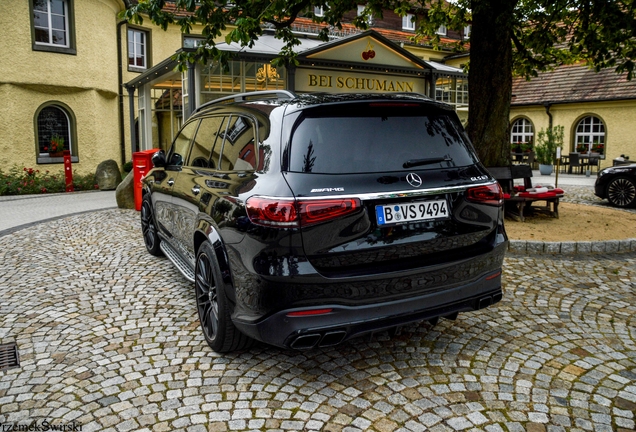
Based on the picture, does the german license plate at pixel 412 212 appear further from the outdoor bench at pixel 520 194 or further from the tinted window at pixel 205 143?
the outdoor bench at pixel 520 194

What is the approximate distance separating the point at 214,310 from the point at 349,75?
12.6 meters

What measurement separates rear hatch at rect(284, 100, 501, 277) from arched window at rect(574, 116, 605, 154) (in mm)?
25010

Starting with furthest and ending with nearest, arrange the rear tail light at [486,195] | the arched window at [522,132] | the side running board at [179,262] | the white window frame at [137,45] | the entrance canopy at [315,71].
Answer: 1. the arched window at [522,132]
2. the white window frame at [137,45]
3. the entrance canopy at [315,71]
4. the side running board at [179,262]
5. the rear tail light at [486,195]

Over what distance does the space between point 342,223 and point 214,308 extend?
4.17 feet

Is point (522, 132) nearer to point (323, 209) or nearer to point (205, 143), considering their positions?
point (205, 143)

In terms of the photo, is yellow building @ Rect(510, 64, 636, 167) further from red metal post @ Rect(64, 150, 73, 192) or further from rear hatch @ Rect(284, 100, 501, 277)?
rear hatch @ Rect(284, 100, 501, 277)

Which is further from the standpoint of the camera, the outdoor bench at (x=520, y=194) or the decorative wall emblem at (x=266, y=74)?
the decorative wall emblem at (x=266, y=74)

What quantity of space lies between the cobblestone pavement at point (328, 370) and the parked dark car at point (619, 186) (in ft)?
23.8

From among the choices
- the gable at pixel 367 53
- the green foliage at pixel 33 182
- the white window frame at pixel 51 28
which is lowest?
the green foliage at pixel 33 182

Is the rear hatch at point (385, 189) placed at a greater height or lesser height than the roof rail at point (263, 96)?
lesser

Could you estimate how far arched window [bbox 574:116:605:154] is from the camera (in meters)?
25.4

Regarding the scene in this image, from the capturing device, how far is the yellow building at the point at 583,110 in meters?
24.2

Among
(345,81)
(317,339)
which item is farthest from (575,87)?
(317,339)

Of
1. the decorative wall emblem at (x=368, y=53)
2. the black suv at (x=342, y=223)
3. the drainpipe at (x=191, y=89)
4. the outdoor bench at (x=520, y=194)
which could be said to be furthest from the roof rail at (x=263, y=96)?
the decorative wall emblem at (x=368, y=53)
